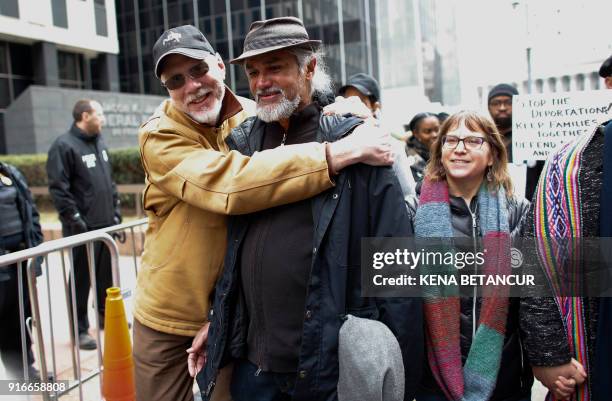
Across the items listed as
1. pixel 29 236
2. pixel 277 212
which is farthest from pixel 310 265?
pixel 29 236

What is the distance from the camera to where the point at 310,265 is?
1836 mm

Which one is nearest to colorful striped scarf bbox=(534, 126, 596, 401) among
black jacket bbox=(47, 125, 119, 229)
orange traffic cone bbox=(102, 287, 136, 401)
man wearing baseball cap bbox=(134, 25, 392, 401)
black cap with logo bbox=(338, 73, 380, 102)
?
man wearing baseball cap bbox=(134, 25, 392, 401)

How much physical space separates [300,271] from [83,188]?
393cm

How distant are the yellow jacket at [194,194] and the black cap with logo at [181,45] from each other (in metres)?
0.24

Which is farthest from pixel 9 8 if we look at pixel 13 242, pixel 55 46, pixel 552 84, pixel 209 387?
pixel 552 84

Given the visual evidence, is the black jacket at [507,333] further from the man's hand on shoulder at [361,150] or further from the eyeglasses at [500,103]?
the eyeglasses at [500,103]

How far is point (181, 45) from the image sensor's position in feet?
6.89

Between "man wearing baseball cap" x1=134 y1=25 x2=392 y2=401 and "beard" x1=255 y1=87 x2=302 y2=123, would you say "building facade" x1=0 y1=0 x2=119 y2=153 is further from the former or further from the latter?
"beard" x1=255 y1=87 x2=302 y2=123

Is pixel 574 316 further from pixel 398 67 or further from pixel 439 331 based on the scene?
pixel 398 67

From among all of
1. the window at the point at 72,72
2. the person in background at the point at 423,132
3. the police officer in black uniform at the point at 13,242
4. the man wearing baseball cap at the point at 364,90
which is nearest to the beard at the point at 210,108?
the man wearing baseball cap at the point at 364,90

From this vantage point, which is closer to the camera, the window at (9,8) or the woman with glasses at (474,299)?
the woman with glasses at (474,299)

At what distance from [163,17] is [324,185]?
59.5 feet

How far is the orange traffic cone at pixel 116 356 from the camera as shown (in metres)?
2.75

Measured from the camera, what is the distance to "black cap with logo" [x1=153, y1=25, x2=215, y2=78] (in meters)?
2.09
